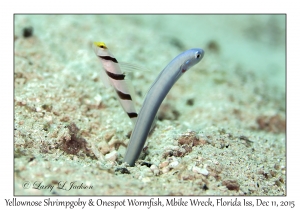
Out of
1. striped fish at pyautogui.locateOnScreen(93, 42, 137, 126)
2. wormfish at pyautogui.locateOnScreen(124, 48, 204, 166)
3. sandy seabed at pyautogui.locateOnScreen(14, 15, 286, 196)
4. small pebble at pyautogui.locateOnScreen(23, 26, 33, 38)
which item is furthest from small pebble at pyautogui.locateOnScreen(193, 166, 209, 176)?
small pebble at pyautogui.locateOnScreen(23, 26, 33, 38)

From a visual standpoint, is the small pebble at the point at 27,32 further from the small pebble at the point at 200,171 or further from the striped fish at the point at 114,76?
the small pebble at the point at 200,171

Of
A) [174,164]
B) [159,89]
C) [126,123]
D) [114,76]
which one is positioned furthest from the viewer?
[126,123]

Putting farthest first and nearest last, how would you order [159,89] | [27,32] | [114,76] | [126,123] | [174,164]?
1. [27,32]
2. [126,123]
3. [114,76]
4. [174,164]
5. [159,89]

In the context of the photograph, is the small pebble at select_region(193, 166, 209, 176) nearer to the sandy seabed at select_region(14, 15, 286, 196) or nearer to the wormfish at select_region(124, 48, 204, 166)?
the sandy seabed at select_region(14, 15, 286, 196)

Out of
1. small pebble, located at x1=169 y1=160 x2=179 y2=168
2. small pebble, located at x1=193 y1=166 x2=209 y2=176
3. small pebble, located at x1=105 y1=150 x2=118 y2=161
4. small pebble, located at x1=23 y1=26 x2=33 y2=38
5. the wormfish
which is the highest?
small pebble, located at x1=23 y1=26 x2=33 y2=38

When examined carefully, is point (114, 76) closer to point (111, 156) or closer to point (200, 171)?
point (111, 156)

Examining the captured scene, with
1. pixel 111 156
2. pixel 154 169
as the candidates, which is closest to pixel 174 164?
pixel 154 169

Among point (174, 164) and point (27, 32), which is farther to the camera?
point (27, 32)

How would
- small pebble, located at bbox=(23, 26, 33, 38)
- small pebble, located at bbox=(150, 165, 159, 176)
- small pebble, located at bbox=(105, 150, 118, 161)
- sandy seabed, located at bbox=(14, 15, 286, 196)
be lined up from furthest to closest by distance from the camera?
1. small pebble, located at bbox=(23, 26, 33, 38)
2. small pebble, located at bbox=(105, 150, 118, 161)
3. small pebble, located at bbox=(150, 165, 159, 176)
4. sandy seabed, located at bbox=(14, 15, 286, 196)

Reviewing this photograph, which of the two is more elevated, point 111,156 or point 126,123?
point 126,123

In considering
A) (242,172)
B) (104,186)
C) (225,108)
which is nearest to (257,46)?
(225,108)
